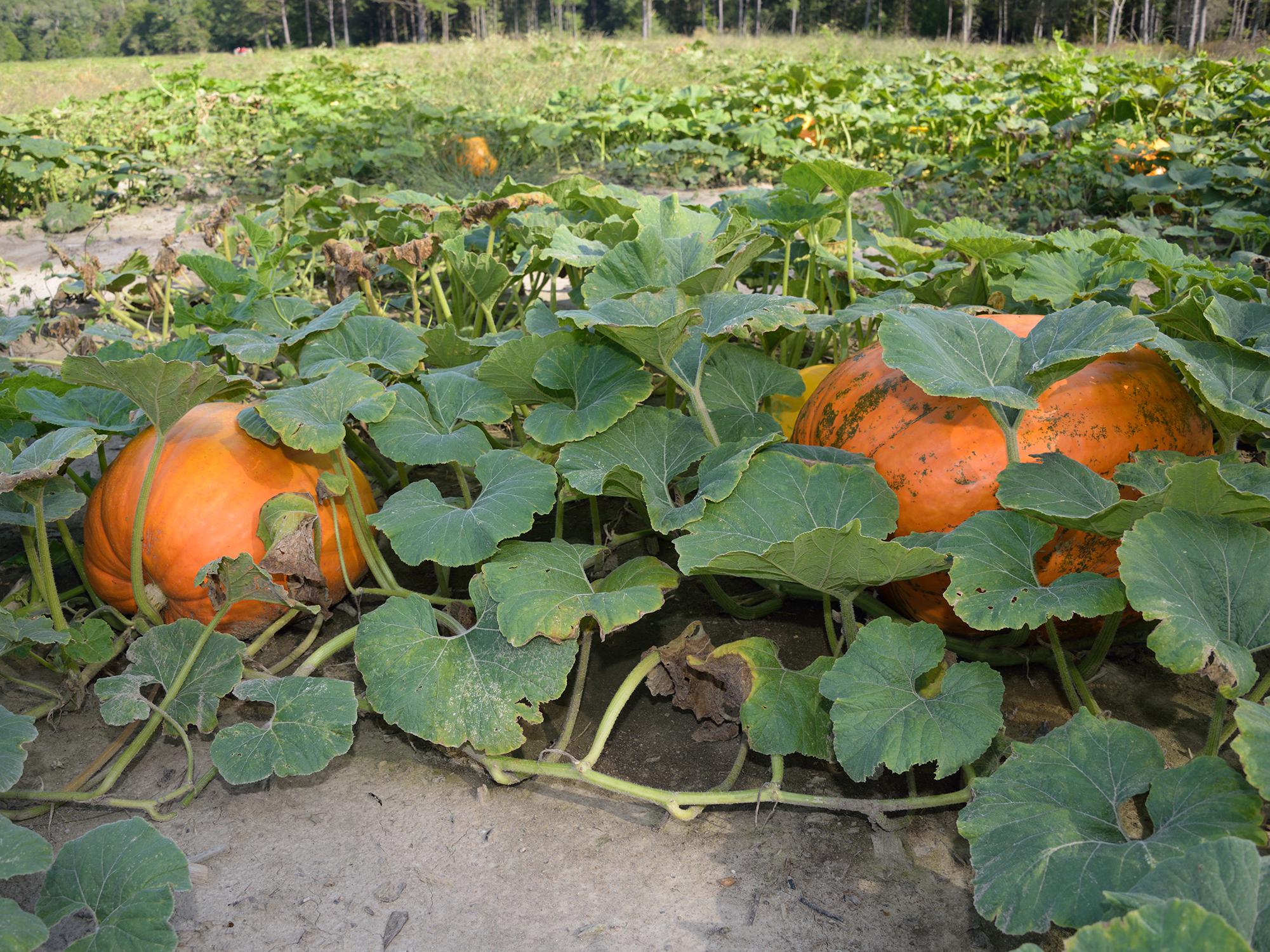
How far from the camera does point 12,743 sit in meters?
1.51

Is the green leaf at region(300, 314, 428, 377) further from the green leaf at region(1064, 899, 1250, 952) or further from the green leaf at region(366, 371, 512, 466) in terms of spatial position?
the green leaf at region(1064, 899, 1250, 952)

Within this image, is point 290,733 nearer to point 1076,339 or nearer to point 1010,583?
point 1010,583

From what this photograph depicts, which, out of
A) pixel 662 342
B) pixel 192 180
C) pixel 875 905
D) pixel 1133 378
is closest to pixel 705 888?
pixel 875 905

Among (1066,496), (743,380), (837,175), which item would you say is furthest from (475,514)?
(837,175)

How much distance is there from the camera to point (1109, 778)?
138 cm

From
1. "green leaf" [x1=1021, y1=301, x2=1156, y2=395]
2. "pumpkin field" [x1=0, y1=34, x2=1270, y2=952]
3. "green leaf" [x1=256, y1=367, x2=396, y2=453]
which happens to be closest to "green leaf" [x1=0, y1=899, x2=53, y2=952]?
"pumpkin field" [x1=0, y1=34, x2=1270, y2=952]

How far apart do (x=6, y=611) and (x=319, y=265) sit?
3.28 metres

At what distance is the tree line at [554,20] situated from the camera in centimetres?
3541

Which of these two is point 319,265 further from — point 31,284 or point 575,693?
point 575,693

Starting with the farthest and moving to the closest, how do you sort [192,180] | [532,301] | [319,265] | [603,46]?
[603,46] → [192,180] → [319,265] → [532,301]

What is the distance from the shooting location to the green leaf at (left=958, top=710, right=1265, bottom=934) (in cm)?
124

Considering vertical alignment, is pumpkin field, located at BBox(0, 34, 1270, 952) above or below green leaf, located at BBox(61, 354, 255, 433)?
below

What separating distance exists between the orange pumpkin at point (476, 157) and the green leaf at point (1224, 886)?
661 cm

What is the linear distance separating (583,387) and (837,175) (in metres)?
0.99
